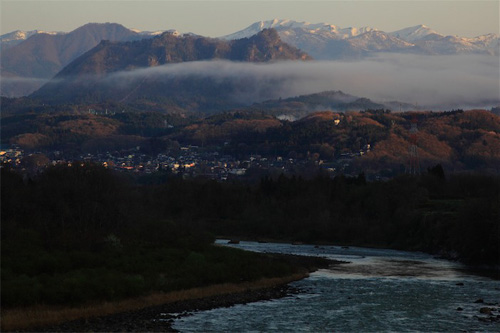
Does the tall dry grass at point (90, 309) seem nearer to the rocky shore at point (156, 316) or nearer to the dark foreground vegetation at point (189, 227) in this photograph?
the rocky shore at point (156, 316)

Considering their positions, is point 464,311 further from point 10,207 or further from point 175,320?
point 10,207

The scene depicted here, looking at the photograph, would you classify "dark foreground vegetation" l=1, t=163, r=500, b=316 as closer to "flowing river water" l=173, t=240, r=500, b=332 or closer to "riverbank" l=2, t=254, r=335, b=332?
"riverbank" l=2, t=254, r=335, b=332

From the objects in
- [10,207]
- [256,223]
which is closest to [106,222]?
[10,207]

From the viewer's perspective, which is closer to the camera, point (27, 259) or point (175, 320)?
point (175, 320)

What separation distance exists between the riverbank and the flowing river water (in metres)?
1.83

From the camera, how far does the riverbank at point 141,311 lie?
2045 inches

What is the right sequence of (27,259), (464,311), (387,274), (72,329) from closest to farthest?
1. (72,329)
2. (464,311)
3. (27,259)
4. (387,274)

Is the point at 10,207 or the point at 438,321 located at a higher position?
the point at 10,207

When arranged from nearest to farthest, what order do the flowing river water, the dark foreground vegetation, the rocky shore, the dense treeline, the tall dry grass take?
1. the tall dry grass
2. the rocky shore
3. the flowing river water
4. the dense treeline
5. the dark foreground vegetation

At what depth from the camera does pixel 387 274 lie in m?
85.0

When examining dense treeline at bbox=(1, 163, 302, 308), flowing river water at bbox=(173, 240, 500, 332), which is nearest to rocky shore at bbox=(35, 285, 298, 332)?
flowing river water at bbox=(173, 240, 500, 332)

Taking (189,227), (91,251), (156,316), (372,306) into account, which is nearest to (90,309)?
(156,316)

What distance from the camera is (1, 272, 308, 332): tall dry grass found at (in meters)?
51.7

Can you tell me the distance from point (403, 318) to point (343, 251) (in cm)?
6543
